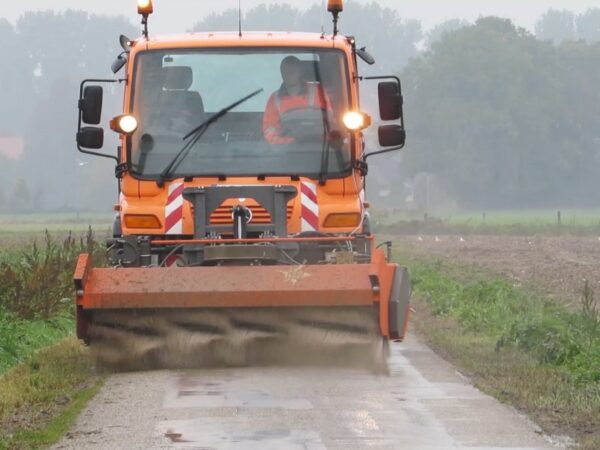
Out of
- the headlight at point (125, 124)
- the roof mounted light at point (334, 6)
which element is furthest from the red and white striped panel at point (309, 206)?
the roof mounted light at point (334, 6)

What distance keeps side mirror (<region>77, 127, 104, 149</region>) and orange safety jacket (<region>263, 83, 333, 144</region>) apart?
149 cm

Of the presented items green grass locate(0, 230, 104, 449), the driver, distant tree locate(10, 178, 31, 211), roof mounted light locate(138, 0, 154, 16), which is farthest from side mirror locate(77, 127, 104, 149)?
distant tree locate(10, 178, 31, 211)

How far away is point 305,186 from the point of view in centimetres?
1453

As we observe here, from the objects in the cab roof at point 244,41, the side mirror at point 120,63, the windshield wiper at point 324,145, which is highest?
the cab roof at point 244,41

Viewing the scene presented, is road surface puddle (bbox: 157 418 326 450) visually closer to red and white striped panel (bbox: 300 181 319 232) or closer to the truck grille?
the truck grille

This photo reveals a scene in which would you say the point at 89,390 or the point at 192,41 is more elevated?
the point at 192,41

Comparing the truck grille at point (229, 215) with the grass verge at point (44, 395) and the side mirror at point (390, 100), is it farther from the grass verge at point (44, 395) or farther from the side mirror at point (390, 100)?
the grass verge at point (44, 395)

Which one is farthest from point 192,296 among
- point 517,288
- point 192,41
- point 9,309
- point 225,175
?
point 517,288

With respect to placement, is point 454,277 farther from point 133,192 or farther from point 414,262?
point 133,192

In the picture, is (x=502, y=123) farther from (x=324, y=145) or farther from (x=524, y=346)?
(x=324, y=145)

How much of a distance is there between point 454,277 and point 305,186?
46.4ft

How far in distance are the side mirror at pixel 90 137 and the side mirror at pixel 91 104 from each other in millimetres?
138

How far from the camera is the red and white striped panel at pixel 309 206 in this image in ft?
47.3

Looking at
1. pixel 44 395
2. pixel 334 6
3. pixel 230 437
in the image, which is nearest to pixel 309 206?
pixel 334 6
